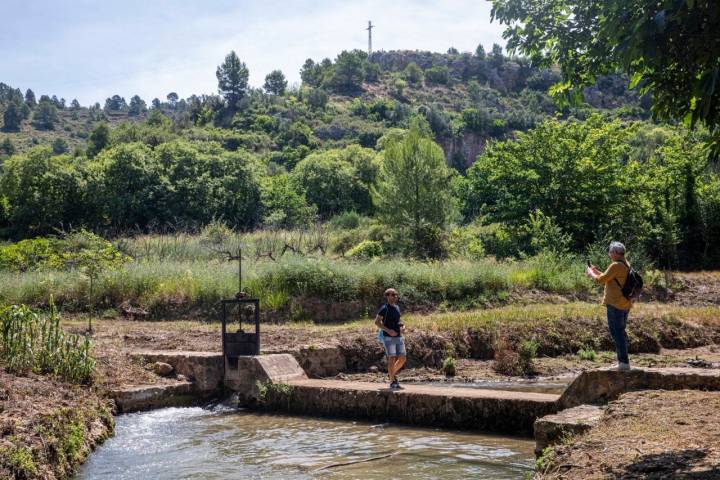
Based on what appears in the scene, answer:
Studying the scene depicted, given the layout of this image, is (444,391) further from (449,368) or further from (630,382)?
(449,368)

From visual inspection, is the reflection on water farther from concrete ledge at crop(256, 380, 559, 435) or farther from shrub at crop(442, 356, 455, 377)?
shrub at crop(442, 356, 455, 377)

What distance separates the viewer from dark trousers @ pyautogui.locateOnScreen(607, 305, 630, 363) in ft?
32.0

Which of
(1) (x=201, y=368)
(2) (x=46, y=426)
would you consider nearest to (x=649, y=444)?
(2) (x=46, y=426)

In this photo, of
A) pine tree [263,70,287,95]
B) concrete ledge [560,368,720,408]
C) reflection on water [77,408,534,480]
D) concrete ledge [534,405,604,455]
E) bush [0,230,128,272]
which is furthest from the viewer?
pine tree [263,70,287,95]

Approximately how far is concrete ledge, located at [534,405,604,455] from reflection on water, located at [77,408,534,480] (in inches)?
21.6

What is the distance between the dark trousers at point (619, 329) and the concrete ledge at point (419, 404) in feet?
4.60

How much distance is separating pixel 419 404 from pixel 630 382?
3.55 meters

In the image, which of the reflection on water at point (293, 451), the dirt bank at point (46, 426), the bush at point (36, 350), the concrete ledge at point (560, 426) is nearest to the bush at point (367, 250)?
the reflection on water at point (293, 451)

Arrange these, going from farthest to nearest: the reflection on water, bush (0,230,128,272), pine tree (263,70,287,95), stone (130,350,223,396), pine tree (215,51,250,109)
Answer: pine tree (263,70,287,95), pine tree (215,51,250,109), bush (0,230,128,272), stone (130,350,223,396), the reflection on water

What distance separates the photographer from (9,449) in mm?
7715

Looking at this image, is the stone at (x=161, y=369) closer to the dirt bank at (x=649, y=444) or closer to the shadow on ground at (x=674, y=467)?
the dirt bank at (x=649, y=444)

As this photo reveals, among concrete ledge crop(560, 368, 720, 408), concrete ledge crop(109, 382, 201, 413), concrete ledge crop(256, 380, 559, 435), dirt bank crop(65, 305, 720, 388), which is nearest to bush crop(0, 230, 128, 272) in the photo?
dirt bank crop(65, 305, 720, 388)

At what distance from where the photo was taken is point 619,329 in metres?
9.86

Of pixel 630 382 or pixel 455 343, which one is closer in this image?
pixel 630 382
